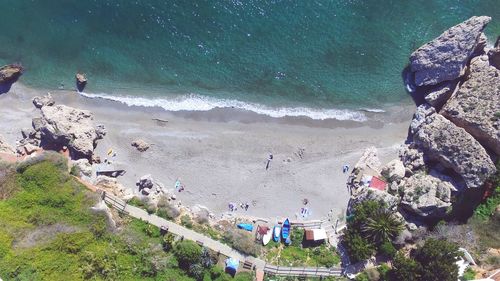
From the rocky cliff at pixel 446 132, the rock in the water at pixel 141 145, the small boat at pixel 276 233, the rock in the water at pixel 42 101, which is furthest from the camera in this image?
the rock in the water at pixel 42 101

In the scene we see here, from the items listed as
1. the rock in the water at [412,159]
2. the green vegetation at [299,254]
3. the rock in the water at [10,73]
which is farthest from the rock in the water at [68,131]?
the rock in the water at [412,159]

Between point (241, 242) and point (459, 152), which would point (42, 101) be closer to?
point (241, 242)

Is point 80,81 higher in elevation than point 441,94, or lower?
lower

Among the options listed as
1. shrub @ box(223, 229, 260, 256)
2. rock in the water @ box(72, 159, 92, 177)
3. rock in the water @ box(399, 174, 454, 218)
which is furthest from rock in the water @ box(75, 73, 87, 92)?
rock in the water @ box(399, 174, 454, 218)

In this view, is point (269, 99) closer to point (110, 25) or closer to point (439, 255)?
point (110, 25)

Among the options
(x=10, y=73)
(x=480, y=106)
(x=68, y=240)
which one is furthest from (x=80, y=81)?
(x=480, y=106)

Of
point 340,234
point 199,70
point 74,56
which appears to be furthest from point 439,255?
point 74,56

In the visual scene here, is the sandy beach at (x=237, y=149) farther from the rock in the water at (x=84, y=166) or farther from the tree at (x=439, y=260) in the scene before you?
the tree at (x=439, y=260)
